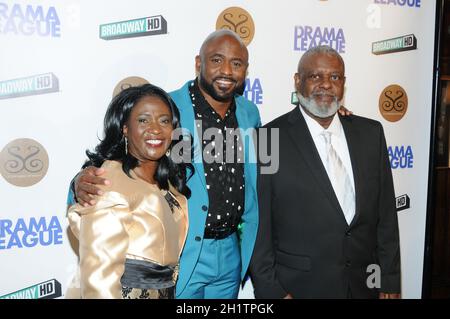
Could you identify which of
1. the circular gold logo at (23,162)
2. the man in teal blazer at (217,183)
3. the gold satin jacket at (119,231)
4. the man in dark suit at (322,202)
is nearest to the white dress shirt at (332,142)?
the man in dark suit at (322,202)

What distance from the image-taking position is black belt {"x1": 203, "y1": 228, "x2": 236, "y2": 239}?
86.0 inches

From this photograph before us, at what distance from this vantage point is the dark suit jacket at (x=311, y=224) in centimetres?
221

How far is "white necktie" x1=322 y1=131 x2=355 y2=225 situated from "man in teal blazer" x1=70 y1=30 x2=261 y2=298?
377mm

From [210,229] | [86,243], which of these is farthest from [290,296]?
[86,243]

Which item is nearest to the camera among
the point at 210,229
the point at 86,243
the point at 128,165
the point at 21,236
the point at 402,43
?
the point at 86,243

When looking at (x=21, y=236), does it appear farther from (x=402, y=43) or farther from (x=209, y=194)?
(x=402, y=43)

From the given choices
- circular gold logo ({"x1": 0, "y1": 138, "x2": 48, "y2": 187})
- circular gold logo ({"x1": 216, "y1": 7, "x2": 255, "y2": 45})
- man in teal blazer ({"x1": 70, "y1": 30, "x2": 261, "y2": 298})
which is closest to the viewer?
man in teal blazer ({"x1": 70, "y1": 30, "x2": 261, "y2": 298})

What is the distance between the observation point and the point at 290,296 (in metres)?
2.25

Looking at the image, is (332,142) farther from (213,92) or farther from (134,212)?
(134,212)

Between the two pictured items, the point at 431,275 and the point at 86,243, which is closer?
the point at 86,243

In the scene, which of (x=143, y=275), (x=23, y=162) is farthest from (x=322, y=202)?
(x=23, y=162)

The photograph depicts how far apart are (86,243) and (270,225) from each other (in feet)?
3.00

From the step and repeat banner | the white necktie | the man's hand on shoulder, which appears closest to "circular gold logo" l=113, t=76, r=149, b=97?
the step and repeat banner

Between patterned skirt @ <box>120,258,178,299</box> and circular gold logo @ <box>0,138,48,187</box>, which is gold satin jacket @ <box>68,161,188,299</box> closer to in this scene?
patterned skirt @ <box>120,258,178,299</box>
